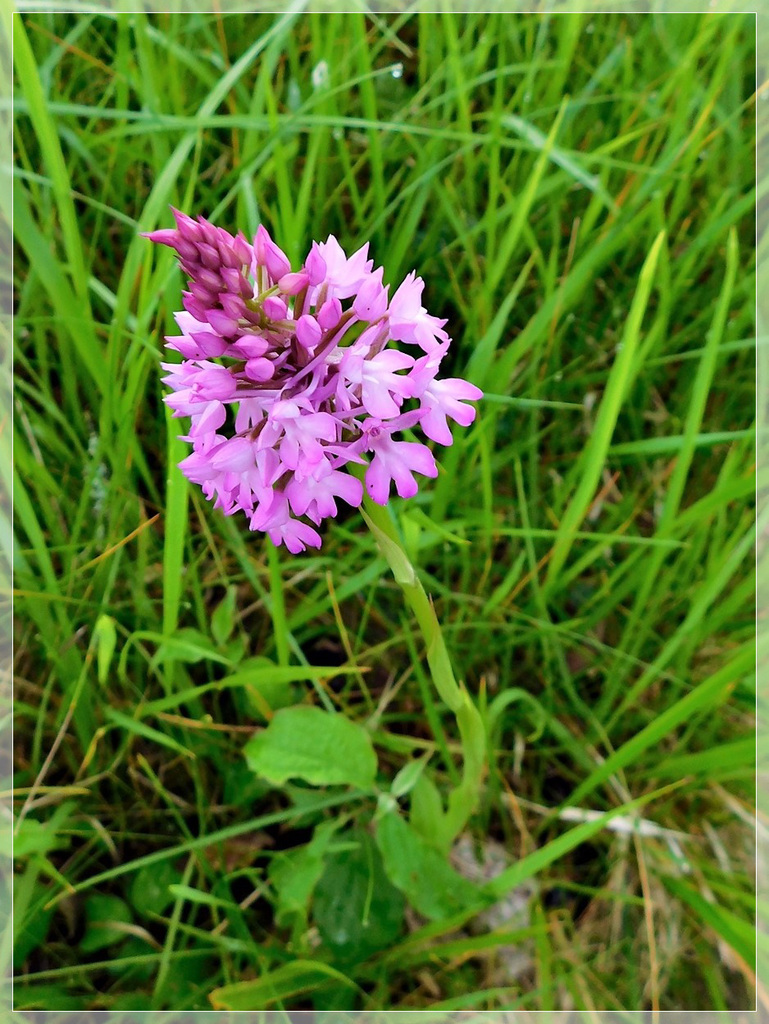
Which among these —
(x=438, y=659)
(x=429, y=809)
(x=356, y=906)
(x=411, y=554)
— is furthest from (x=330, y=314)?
(x=356, y=906)

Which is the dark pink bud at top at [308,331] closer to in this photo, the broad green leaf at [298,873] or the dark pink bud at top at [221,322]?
the dark pink bud at top at [221,322]

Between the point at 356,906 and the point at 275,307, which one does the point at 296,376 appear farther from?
the point at 356,906

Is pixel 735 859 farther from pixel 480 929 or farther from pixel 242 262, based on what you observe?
pixel 242 262

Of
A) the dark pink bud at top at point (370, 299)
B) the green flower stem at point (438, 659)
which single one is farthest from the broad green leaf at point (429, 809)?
the dark pink bud at top at point (370, 299)

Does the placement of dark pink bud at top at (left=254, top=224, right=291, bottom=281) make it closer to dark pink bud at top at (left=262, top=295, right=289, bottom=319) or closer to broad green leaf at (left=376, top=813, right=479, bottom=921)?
dark pink bud at top at (left=262, top=295, right=289, bottom=319)

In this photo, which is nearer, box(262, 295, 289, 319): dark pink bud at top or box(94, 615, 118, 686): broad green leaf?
box(262, 295, 289, 319): dark pink bud at top

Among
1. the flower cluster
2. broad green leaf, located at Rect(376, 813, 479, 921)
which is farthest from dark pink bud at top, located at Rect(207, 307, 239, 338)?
broad green leaf, located at Rect(376, 813, 479, 921)

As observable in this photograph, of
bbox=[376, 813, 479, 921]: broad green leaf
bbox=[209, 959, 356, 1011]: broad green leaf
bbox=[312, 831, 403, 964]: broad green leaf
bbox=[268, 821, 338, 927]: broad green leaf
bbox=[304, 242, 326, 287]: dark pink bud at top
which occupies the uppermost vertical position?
bbox=[304, 242, 326, 287]: dark pink bud at top

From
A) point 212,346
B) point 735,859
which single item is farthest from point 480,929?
point 212,346

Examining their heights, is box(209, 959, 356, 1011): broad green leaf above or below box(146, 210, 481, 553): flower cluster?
below
